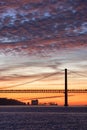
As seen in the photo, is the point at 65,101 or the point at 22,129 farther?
the point at 65,101

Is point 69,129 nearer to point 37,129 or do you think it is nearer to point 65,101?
point 37,129

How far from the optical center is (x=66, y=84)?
12794 centimetres

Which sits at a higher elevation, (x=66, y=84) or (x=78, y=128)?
(x=66, y=84)

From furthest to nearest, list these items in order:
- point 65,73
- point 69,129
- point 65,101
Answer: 1. point 65,73
2. point 65,101
3. point 69,129

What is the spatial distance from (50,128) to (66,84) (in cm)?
6204

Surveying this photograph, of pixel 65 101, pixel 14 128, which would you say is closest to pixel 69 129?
pixel 14 128

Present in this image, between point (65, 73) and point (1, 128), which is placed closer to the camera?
point (1, 128)

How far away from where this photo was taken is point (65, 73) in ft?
439

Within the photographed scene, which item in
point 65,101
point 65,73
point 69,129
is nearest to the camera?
point 69,129

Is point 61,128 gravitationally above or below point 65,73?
below

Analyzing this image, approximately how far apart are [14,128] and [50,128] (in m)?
4.24

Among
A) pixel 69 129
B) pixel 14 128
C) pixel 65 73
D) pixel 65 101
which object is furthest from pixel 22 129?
pixel 65 73

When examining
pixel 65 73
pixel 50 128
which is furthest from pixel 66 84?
pixel 50 128

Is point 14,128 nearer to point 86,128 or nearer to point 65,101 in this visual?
point 86,128
